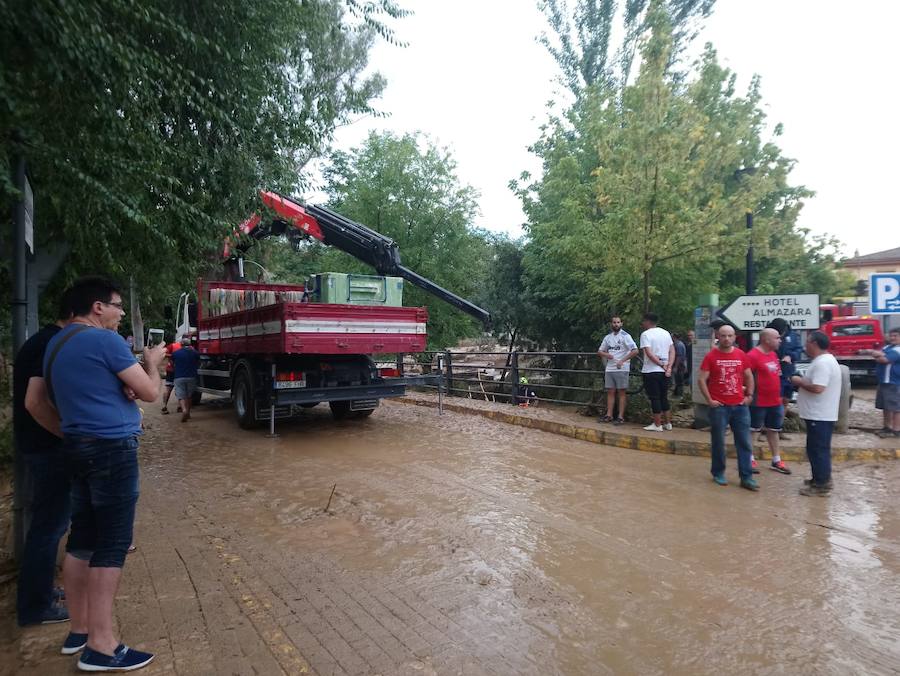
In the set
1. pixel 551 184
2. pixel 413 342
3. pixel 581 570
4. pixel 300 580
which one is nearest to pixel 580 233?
pixel 551 184

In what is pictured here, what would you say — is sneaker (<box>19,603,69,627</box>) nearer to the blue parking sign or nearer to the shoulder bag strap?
the shoulder bag strap

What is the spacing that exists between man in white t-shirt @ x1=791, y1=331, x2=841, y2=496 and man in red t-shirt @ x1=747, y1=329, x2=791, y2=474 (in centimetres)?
79

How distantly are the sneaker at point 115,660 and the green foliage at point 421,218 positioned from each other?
51.4 feet

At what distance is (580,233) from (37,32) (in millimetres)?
8907

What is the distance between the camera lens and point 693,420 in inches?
376

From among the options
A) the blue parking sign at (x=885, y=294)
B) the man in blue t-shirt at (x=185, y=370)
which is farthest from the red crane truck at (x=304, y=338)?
the blue parking sign at (x=885, y=294)

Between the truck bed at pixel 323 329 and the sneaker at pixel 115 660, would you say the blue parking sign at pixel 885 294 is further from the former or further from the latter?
the sneaker at pixel 115 660

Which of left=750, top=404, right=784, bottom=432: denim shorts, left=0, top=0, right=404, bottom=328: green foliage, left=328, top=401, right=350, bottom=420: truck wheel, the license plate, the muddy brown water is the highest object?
left=0, top=0, right=404, bottom=328: green foliage

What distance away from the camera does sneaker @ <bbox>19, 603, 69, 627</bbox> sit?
3.21 m

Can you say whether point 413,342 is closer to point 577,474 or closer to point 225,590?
point 577,474

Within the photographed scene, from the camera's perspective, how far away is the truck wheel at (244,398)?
10008 mm

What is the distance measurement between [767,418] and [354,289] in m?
6.72

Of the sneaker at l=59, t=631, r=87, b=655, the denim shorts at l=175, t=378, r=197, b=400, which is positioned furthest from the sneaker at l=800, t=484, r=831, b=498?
the denim shorts at l=175, t=378, r=197, b=400

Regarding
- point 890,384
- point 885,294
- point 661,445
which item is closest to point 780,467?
point 661,445
